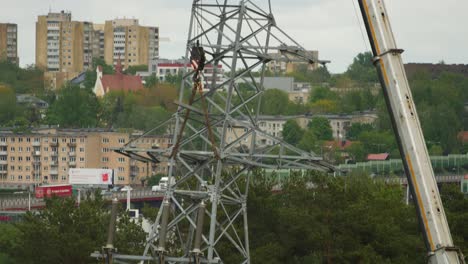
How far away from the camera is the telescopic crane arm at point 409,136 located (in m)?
20.5

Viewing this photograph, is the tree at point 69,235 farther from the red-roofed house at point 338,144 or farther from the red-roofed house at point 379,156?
the red-roofed house at point 338,144

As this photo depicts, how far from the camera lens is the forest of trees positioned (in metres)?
46.5

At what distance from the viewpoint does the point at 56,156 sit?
17862 centimetres

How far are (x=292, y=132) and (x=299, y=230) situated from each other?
13690 cm

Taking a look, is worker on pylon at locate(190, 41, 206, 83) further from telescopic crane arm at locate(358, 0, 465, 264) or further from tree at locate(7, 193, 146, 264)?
tree at locate(7, 193, 146, 264)

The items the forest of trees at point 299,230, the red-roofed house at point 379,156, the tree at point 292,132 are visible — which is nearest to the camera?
the forest of trees at point 299,230

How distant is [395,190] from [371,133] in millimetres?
102799

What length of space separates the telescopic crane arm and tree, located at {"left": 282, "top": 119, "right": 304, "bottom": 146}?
517 ft

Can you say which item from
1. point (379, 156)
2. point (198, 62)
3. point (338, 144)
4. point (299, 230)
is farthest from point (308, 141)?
point (198, 62)

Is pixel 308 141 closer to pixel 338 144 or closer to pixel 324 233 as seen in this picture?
pixel 338 144

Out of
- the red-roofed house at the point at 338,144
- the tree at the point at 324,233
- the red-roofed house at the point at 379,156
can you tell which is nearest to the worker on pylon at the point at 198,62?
the tree at the point at 324,233

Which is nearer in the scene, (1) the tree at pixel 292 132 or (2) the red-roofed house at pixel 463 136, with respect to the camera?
(1) the tree at pixel 292 132

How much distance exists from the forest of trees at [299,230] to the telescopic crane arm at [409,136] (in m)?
21.6

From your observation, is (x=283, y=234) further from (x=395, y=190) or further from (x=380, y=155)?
(x=380, y=155)
